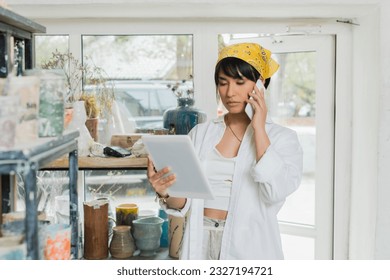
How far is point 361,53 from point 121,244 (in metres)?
1.30

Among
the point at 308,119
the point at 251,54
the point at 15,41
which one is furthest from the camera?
the point at 308,119

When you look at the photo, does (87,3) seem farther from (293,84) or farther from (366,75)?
(366,75)

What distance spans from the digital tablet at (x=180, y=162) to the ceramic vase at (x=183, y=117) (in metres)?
0.61

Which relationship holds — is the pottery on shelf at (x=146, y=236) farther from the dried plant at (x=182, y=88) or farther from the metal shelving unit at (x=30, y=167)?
the metal shelving unit at (x=30, y=167)

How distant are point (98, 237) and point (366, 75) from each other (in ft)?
4.29

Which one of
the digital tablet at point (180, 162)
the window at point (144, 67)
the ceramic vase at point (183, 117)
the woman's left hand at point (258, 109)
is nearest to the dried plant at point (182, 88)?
the window at point (144, 67)

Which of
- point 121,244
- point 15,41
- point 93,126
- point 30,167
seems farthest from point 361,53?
point 30,167

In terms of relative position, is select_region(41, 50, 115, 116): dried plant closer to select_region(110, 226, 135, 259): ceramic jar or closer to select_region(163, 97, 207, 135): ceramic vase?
select_region(163, 97, 207, 135): ceramic vase

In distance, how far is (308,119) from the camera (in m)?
2.42

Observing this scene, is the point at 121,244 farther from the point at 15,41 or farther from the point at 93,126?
the point at 15,41

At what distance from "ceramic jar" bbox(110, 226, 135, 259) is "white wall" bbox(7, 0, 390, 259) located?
0.90 metres

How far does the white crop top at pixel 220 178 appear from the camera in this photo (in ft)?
5.41

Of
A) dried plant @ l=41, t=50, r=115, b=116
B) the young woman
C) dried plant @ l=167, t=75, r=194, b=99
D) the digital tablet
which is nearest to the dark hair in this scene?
the young woman

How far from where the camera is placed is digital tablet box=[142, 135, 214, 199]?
4.46ft
